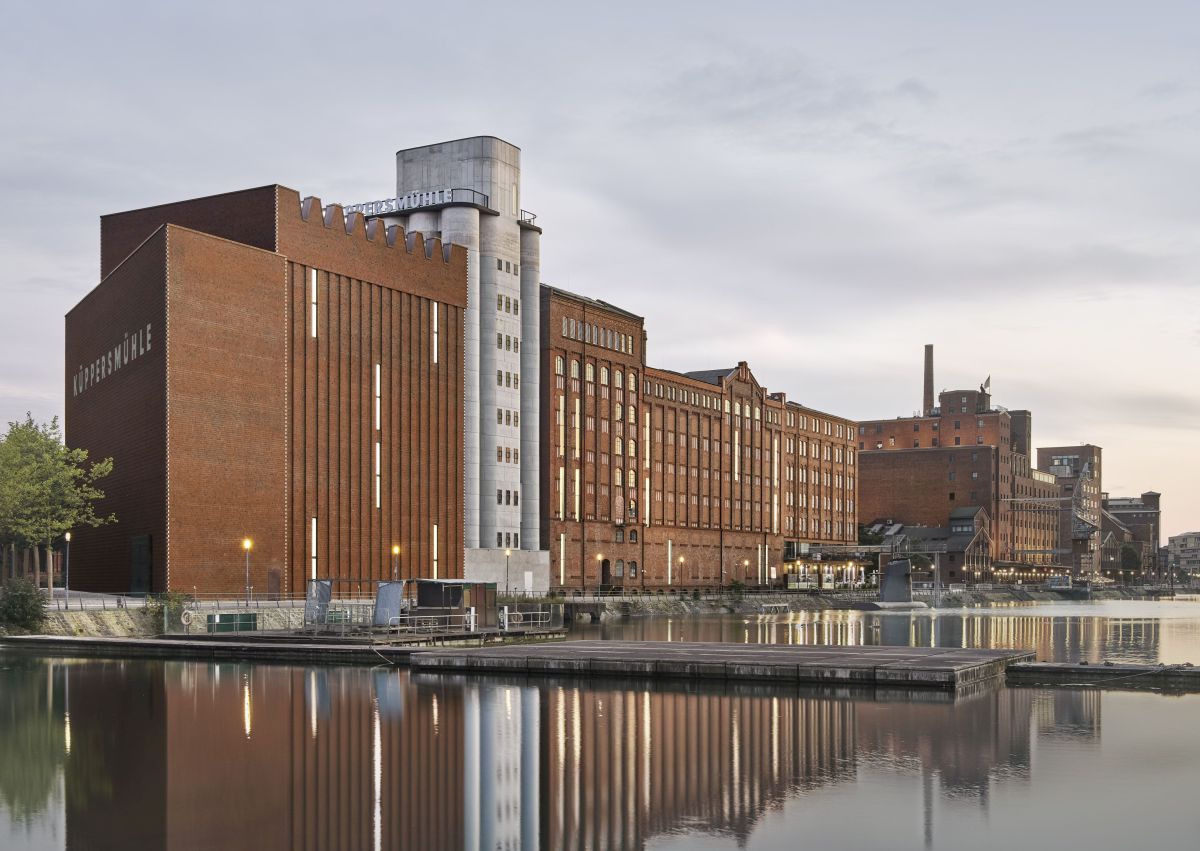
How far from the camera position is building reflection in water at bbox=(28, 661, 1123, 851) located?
62.0ft

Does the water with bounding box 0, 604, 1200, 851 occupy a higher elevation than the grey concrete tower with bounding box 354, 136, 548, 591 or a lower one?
lower

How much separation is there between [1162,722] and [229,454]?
2457 inches

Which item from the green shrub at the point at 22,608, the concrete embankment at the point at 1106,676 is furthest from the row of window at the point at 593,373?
the concrete embankment at the point at 1106,676

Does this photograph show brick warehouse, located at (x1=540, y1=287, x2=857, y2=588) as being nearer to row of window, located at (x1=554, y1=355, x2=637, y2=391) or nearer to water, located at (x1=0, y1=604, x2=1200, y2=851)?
row of window, located at (x1=554, y1=355, x2=637, y2=391)

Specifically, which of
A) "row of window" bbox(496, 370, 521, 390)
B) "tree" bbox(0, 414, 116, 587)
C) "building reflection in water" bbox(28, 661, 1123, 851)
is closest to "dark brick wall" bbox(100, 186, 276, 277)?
Answer: "tree" bbox(0, 414, 116, 587)

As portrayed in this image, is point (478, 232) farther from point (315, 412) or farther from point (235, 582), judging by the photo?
point (235, 582)

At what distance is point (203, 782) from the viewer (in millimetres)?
22219

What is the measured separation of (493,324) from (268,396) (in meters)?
31.5

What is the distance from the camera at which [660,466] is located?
145 meters

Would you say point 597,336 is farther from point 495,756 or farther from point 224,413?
point 495,756

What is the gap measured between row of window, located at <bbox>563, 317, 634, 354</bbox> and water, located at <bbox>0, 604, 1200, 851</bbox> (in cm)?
8920

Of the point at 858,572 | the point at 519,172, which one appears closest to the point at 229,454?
the point at 519,172

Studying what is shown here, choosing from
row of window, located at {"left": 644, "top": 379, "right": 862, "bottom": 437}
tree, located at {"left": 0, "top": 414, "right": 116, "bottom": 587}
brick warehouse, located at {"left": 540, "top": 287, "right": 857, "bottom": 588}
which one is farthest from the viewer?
row of window, located at {"left": 644, "top": 379, "right": 862, "bottom": 437}

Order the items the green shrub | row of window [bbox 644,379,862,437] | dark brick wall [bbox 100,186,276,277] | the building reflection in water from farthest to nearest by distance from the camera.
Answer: row of window [bbox 644,379,862,437] < dark brick wall [bbox 100,186,276,277] < the green shrub < the building reflection in water
